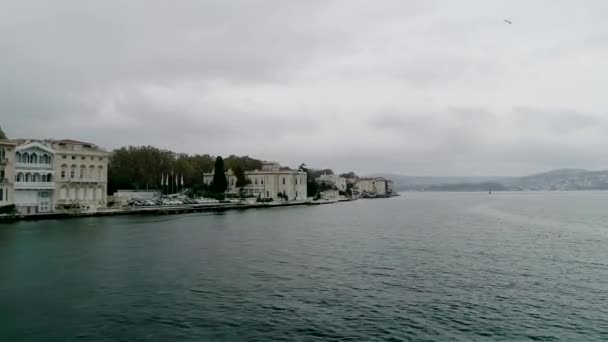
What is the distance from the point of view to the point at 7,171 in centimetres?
4875

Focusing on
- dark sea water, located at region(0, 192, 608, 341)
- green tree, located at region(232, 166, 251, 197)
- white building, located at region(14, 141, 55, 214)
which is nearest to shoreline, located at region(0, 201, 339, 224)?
white building, located at region(14, 141, 55, 214)

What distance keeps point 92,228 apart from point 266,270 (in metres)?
24.7

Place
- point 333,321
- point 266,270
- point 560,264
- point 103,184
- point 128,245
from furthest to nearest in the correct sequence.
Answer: point 103,184 → point 128,245 → point 560,264 → point 266,270 → point 333,321

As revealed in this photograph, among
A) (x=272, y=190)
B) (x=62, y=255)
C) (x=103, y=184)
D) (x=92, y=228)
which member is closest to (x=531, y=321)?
(x=62, y=255)

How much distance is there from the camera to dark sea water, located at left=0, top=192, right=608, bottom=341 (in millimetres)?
12812

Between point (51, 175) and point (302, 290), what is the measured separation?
47.3m

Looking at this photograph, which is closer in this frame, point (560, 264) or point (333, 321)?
point (333, 321)

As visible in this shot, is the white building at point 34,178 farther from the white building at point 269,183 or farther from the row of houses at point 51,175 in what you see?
the white building at point 269,183

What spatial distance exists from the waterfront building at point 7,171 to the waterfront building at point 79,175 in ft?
17.7

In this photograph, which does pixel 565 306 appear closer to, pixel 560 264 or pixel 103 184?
pixel 560 264

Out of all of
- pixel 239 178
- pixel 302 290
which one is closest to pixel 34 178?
pixel 302 290

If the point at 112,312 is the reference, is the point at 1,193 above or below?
above

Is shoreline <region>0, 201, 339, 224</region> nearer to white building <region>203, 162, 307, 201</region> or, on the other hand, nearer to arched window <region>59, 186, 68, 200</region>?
arched window <region>59, 186, 68, 200</region>

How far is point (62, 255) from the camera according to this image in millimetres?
24672
